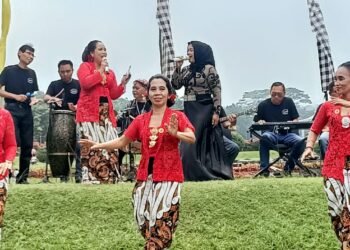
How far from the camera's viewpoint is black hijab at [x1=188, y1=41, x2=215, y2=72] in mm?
8164

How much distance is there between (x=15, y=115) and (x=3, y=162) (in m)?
3.79

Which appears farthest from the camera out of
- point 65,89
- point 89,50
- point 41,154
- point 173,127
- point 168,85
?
point 41,154

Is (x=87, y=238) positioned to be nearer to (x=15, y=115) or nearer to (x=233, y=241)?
(x=233, y=241)

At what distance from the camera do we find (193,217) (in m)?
6.45

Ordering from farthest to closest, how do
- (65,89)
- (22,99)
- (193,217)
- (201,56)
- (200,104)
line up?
1. (65,89)
2. (22,99)
3. (200,104)
4. (201,56)
5. (193,217)

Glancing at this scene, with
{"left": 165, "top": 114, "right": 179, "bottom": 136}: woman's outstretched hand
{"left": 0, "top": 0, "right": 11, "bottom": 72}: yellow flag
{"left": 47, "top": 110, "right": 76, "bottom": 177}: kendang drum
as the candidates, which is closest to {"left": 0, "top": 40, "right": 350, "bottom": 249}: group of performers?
{"left": 165, "top": 114, "right": 179, "bottom": 136}: woman's outstretched hand

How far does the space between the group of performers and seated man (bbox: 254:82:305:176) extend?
2 centimetres

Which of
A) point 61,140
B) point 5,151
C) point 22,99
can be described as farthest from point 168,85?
point 61,140

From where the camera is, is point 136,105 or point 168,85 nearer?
point 168,85

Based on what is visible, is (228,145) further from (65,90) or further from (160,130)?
(160,130)

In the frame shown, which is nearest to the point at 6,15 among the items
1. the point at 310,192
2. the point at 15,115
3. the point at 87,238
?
the point at 87,238

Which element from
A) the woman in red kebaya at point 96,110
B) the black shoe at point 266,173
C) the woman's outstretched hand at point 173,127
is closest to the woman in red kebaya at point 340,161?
the woman's outstretched hand at point 173,127

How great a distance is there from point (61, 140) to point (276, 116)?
343 centimetres

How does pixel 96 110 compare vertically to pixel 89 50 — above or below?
below
